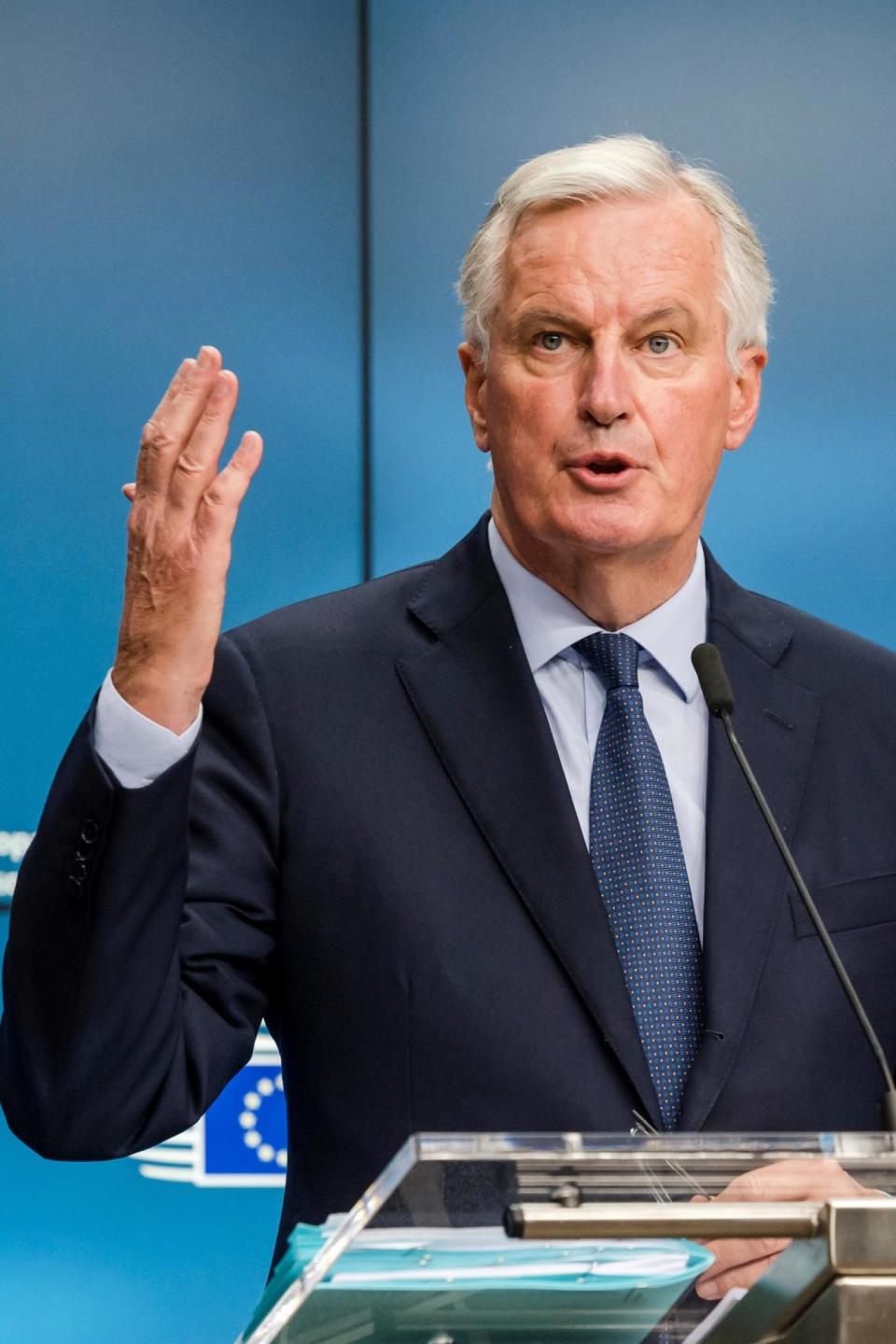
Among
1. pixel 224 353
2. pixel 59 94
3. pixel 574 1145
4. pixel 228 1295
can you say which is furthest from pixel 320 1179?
pixel 59 94

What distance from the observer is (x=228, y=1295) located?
2861 mm

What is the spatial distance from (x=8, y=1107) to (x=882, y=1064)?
2.36 ft

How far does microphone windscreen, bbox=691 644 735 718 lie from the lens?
161cm

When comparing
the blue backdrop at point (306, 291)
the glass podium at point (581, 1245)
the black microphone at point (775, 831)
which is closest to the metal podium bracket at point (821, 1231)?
the glass podium at point (581, 1245)

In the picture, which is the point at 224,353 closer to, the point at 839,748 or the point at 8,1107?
the point at 839,748

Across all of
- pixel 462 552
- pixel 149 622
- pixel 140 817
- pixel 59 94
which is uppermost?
pixel 59 94

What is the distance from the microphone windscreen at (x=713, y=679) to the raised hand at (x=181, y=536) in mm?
464

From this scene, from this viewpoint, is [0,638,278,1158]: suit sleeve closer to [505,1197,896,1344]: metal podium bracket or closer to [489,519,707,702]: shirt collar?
[489,519,707,702]: shirt collar

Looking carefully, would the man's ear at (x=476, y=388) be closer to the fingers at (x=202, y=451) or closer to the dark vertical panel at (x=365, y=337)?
the fingers at (x=202, y=451)

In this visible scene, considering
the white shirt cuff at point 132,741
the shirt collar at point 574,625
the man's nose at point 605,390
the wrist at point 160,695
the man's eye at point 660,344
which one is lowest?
the white shirt cuff at point 132,741

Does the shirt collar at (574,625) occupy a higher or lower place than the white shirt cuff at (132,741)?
higher

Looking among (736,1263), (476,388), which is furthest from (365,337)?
(736,1263)

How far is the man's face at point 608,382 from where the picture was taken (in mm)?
1850

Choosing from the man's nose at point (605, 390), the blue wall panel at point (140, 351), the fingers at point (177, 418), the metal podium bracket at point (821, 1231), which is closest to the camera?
the metal podium bracket at point (821, 1231)
